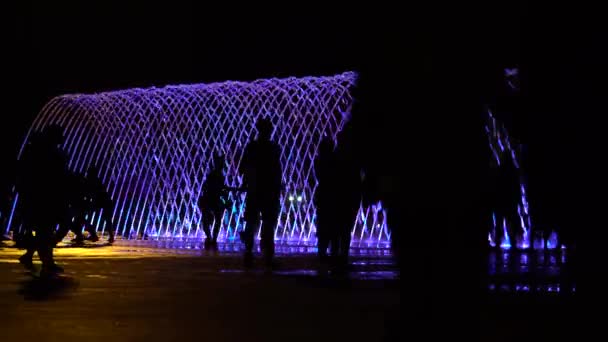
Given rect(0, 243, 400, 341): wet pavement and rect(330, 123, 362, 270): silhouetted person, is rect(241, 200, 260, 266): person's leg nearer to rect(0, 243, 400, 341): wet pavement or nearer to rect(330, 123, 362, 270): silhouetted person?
rect(0, 243, 400, 341): wet pavement

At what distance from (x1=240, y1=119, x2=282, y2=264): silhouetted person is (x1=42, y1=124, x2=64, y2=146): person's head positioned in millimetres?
2479

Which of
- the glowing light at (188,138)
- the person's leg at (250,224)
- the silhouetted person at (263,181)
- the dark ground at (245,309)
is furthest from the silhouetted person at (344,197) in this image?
the glowing light at (188,138)

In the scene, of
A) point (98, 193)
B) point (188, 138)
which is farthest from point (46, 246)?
point (188, 138)

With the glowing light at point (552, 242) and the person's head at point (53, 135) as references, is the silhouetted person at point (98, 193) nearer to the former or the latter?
the glowing light at point (552, 242)

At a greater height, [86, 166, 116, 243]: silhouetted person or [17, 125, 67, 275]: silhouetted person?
[86, 166, 116, 243]: silhouetted person

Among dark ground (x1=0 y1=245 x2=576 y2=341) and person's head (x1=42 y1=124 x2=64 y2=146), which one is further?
person's head (x1=42 y1=124 x2=64 y2=146)

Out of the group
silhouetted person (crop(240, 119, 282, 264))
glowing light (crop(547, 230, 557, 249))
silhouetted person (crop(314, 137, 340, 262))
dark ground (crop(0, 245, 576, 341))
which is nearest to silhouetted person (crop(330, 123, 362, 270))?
silhouetted person (crop(314, 137, 340, 262))

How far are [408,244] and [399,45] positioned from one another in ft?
2.00

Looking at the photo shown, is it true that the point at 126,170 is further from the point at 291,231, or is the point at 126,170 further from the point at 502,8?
the point at 502,8

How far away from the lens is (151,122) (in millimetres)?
36531

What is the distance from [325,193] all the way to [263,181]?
1102 mm

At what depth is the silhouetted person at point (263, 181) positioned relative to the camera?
11039mm

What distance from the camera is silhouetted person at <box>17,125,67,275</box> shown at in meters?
9.10

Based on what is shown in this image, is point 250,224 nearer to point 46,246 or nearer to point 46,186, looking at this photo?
point 46,246
